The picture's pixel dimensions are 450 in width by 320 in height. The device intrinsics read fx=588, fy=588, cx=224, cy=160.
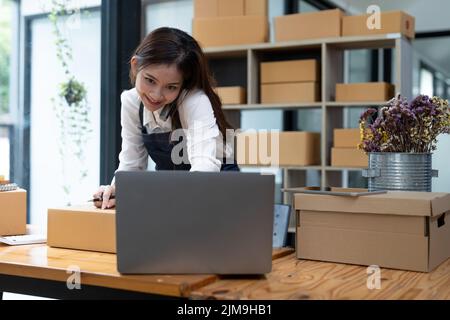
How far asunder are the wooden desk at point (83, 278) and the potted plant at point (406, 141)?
1.13 ft

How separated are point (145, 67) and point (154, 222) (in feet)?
1.73

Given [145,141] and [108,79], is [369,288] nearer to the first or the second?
[145,141]

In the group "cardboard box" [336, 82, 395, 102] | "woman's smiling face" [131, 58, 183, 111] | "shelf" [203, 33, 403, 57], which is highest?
"shelf" [203, 33, 403, 57]

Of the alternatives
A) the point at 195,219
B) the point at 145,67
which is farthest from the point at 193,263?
the point at 145,67

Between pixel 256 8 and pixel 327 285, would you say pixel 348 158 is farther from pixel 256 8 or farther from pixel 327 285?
pixel 327 285

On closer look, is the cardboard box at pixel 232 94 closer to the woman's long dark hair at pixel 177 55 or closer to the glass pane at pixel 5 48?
the glass pane at pixel 5 48

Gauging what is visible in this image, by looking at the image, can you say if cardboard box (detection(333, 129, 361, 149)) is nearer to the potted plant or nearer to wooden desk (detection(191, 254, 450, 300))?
the potted plant

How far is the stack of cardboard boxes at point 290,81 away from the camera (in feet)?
10.7

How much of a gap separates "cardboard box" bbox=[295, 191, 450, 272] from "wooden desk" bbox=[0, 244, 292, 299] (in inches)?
4.7

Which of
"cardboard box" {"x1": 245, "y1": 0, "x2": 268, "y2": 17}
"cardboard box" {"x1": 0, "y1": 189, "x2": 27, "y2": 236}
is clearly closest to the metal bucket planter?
"cardboard box" {"x1": 0, "y1": 189, "x2": 27, "y2": 236}

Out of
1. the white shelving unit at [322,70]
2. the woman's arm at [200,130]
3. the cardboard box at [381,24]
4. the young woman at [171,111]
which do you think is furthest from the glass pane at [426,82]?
the woman's arm at [200,130]

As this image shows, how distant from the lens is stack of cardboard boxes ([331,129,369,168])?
3119mm

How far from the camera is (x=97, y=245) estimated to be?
142 centimetres

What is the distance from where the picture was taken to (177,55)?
152 centimetres
